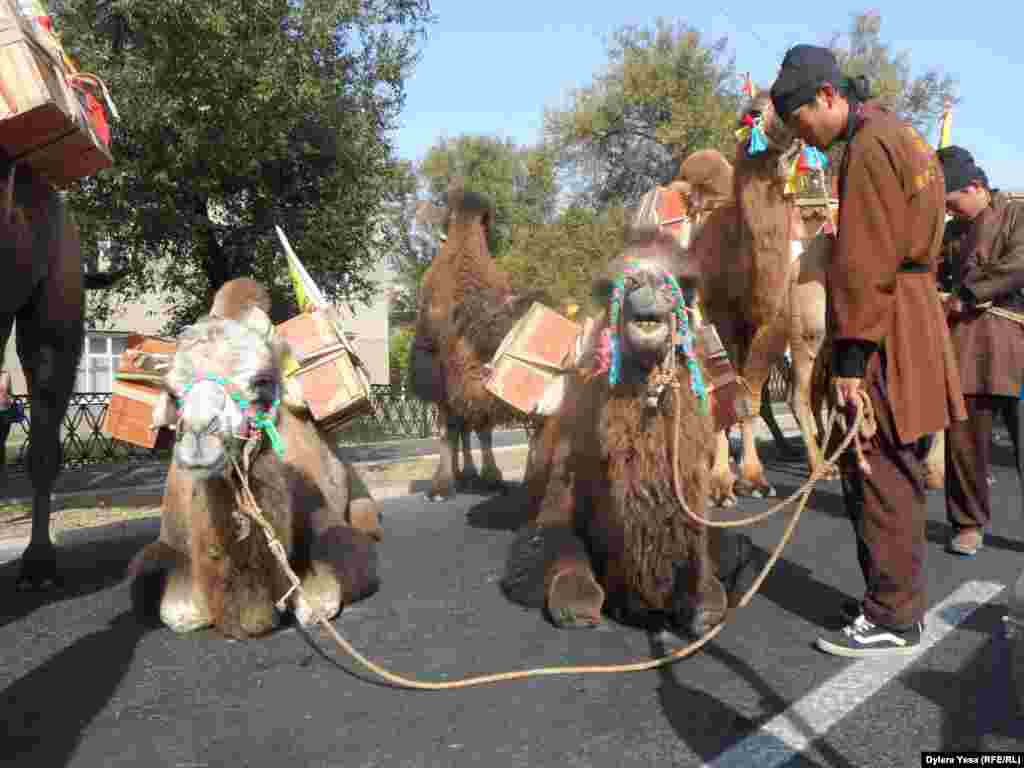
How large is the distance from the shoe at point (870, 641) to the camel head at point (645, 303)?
4.37 feet

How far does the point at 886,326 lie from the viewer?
3.63 metres

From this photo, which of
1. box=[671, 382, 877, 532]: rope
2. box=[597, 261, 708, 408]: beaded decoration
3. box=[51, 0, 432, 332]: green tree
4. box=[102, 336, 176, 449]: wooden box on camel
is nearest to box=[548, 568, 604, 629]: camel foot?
box=[671, 382, 877, 532]: rope

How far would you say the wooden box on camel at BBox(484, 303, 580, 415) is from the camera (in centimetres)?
559

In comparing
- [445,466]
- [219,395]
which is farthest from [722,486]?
[219,395]

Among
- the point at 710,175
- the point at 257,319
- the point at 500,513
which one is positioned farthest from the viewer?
the point at 710,175

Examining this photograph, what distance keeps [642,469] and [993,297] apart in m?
3.26

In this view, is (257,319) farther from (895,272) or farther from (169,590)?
(895,272)

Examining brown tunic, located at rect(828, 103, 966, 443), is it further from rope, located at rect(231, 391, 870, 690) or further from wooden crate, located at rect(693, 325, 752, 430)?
wooden crate, located at rect(693, 325, 752, 430)

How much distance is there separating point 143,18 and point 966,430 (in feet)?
24.2

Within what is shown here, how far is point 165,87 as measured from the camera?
8.02 m

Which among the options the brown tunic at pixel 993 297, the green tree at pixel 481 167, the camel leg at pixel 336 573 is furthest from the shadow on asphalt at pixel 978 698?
the green tree at pixel 481 167

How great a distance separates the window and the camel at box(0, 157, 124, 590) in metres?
19.9


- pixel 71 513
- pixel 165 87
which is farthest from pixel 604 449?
pixel 165 87

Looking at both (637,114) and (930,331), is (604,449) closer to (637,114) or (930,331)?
(930,331)
